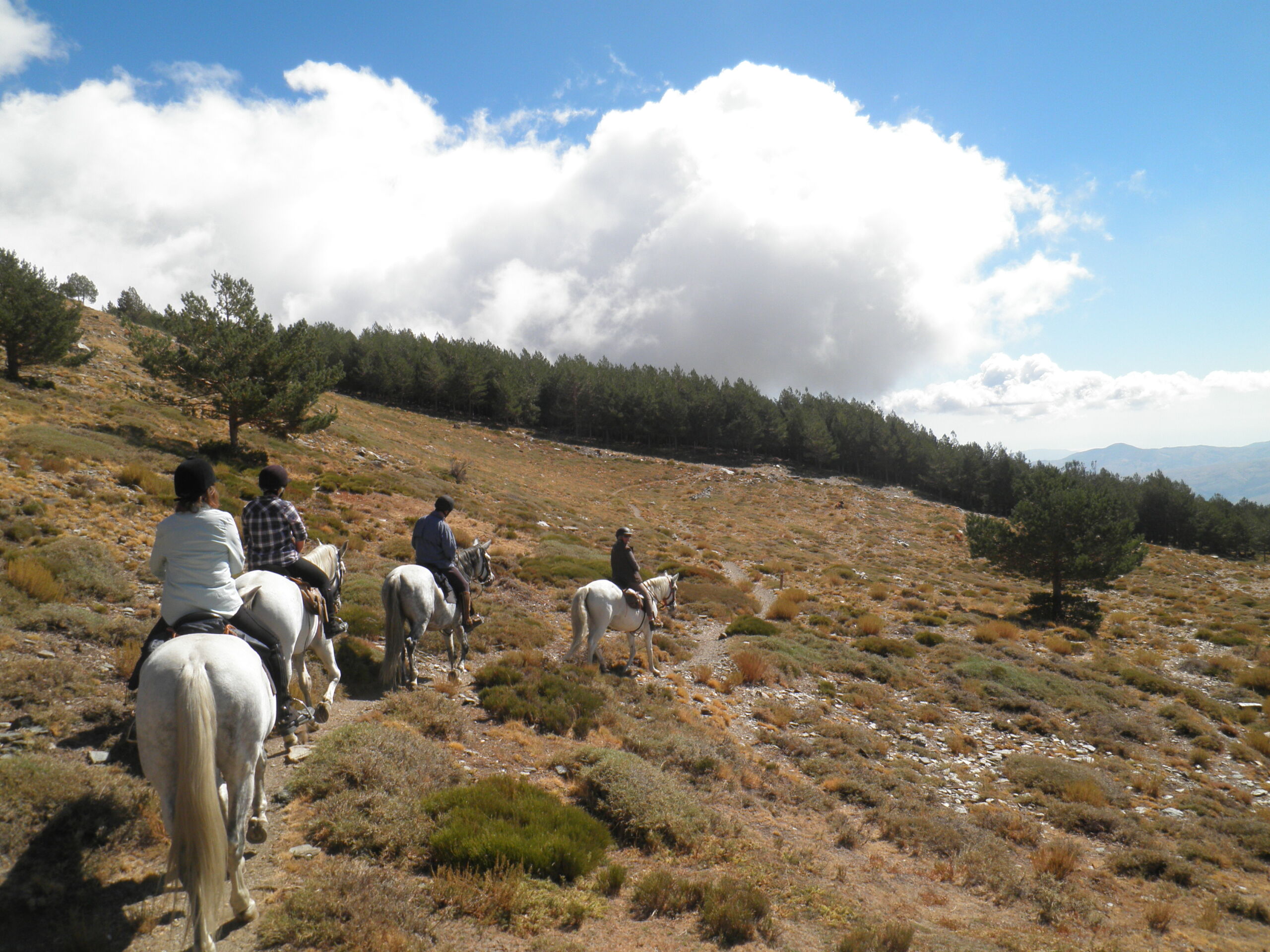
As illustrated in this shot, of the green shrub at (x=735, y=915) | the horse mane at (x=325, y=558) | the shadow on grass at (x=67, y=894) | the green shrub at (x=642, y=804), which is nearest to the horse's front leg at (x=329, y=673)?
the horse mane at (x=325, y=558)

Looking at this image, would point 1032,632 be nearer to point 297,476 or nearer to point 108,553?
point 108,553

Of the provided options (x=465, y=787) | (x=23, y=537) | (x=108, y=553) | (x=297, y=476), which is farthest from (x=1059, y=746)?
(x=297, y=476)

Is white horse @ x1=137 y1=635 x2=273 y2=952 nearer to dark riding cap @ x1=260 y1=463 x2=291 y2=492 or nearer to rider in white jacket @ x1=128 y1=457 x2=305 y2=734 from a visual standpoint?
rider in white jacket @ x1=128 y1=457 x2=305 y2=734

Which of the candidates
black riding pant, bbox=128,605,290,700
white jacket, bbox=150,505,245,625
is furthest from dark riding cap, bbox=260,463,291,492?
white jacket, bbox=150,505,245,625

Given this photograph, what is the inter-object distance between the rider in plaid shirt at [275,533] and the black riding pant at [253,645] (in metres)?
1.36

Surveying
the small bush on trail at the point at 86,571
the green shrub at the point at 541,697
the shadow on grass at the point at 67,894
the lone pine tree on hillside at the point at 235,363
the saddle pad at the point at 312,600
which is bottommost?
the green shrub at the point at 541,697

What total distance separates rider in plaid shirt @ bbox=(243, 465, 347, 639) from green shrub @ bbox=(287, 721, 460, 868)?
2.08 meters

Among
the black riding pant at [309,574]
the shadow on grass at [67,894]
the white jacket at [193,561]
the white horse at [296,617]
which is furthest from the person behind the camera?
the black riding pant at [309,574]

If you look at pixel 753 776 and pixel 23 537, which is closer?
pixel 753 776

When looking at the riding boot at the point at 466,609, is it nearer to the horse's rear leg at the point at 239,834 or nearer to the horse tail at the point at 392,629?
the horse tail at the point at 392,629

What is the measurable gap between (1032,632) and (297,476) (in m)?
31.1

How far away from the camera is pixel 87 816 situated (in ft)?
14.9

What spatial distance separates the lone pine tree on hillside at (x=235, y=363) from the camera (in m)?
22.2

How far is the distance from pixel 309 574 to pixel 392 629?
2064mm
